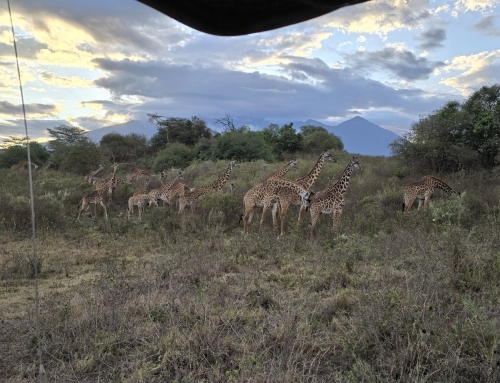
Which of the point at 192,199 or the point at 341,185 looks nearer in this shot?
the point at 341,185

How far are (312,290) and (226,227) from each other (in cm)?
532

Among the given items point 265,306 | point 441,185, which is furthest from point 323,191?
point 265,306

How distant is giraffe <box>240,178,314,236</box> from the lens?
10.3 metres

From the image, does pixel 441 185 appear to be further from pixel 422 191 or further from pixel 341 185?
pixel 341 185

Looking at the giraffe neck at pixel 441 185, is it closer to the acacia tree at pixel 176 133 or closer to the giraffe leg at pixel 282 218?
the giraffe leg at pixel 282 218

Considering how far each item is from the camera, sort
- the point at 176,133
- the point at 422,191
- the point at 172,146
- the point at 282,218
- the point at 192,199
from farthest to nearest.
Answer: the point at 176,133, the point at 172,146, the point at 192,199, the point at 422,191, the point at 282,218

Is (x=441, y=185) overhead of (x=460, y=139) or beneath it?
beneath

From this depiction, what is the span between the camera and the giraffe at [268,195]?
10.3 metres

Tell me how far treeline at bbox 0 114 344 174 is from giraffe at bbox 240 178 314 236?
12.2 m

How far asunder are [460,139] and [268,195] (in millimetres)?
9661

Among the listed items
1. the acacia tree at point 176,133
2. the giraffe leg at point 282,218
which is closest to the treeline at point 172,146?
the acacia tree at point 176,133

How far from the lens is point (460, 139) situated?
51.6ft

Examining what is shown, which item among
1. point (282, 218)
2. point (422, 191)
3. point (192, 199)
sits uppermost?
point (422, 191)

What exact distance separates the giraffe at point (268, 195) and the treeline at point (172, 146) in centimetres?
1223
